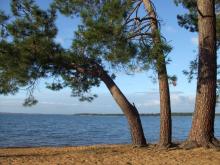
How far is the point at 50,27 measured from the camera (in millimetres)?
14797

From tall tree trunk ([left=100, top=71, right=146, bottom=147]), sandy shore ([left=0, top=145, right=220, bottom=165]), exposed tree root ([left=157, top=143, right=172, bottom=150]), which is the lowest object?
sandy shore ([left=0, top=145, right=220, bottom=165])

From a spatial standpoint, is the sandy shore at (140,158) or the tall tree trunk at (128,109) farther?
the tall tree trunk at (128,109)

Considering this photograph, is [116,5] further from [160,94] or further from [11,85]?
[11,85]

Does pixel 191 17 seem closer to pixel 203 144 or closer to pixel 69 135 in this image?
pixel 203 144

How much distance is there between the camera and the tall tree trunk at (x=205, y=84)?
12.9m

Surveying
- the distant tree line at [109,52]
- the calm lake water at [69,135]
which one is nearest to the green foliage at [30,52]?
the distant tree line at [109,52]

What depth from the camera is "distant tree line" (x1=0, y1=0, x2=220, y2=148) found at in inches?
500

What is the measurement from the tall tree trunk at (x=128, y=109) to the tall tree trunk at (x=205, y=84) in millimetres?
1853

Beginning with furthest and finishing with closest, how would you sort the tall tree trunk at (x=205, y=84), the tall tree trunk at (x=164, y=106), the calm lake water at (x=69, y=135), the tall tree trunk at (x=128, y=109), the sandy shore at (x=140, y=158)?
the calm lake water at (x=69, y=135)
the tall tree trunk at (x=128, y=109)
the tall tree trunk at (x=164, y=106)
the tall tree trunk at (x=205, y=84)
the sandy shore at (x=140, y=158)

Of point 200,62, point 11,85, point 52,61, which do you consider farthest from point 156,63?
point 11,85

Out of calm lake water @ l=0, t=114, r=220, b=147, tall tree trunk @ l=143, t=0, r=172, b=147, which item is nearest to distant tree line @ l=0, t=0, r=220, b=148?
tall tree trunk @ l=143, t=0, r=172, b=147

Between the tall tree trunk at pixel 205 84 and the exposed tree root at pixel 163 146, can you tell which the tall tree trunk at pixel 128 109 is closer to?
the exposed tree root at pixel 163 146

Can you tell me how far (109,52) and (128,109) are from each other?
2.35 meters

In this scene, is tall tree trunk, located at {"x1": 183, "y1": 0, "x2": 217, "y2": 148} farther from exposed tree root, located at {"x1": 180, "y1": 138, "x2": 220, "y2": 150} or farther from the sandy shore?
the sandy shore
